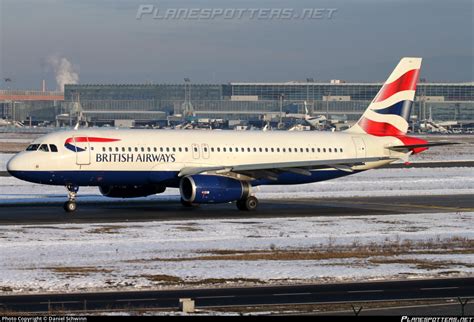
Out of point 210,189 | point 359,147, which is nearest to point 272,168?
point 210,189

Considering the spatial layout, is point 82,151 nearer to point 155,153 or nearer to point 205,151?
point 155,153

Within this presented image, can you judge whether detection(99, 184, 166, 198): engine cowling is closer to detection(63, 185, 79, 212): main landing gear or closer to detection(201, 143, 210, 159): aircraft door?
detection(63, 185, 79, 212): main landing gear

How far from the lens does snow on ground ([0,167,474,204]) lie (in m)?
58.6

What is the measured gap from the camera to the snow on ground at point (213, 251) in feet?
94.5

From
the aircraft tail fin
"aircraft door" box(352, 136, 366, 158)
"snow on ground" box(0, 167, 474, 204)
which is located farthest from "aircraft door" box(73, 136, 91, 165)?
the aircraft tail fin

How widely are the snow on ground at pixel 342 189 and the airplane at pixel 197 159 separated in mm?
4312

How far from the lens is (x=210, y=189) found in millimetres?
47344

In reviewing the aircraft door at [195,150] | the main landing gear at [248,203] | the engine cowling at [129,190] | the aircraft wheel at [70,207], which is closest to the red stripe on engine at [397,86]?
the main landing gear at [248,203]

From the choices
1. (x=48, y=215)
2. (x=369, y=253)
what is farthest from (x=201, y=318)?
(x=48, y=215)

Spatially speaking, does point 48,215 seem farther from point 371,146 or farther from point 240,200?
point 371,146

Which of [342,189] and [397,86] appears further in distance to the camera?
[342,189]

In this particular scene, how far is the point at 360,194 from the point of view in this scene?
60.2 m

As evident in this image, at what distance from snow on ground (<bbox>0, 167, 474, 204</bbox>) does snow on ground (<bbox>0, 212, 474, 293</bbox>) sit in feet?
45.2

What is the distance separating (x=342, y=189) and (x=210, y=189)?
19.1m
